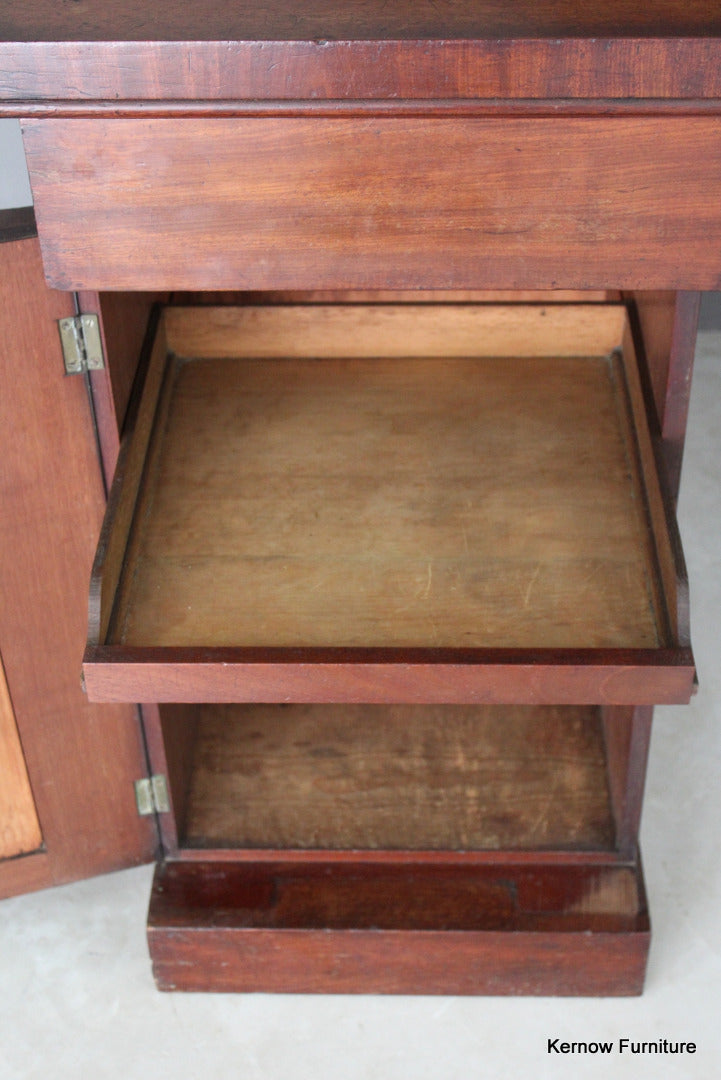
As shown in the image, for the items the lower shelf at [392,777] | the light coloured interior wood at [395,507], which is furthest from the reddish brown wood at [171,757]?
the light coloured interior wood at [395,507]

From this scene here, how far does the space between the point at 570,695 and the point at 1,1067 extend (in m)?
0.89

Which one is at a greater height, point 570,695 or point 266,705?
point 570,695

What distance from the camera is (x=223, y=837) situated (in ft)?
5.80

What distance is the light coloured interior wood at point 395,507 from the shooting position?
136 cm

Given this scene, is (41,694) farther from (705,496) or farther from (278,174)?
(705,496)

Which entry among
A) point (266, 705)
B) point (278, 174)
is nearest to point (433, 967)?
point (266, 705)

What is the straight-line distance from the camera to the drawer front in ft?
3.62

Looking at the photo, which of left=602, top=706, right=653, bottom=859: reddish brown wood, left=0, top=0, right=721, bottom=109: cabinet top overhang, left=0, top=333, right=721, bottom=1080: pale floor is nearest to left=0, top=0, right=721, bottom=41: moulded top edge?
left=0, top=0, right=721, bottom=109: cabinet top overhang

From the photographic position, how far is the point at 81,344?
4.56 ft

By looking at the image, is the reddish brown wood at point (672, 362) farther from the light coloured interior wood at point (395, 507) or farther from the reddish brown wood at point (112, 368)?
the reddish brown wood at point (112, 368)

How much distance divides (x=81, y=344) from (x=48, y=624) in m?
0.37

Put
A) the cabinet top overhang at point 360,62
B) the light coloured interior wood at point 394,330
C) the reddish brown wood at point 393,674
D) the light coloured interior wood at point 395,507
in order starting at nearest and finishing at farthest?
the cabinet top overhang at point 360,62
the reddish brown wood at point 393,674
the light coloured interior wood at point 395,507
the light coloured interior wood at point 394,330

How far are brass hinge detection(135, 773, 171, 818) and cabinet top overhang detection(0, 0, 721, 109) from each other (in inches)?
36.0

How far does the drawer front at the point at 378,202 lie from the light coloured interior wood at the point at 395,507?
13.9 inches
